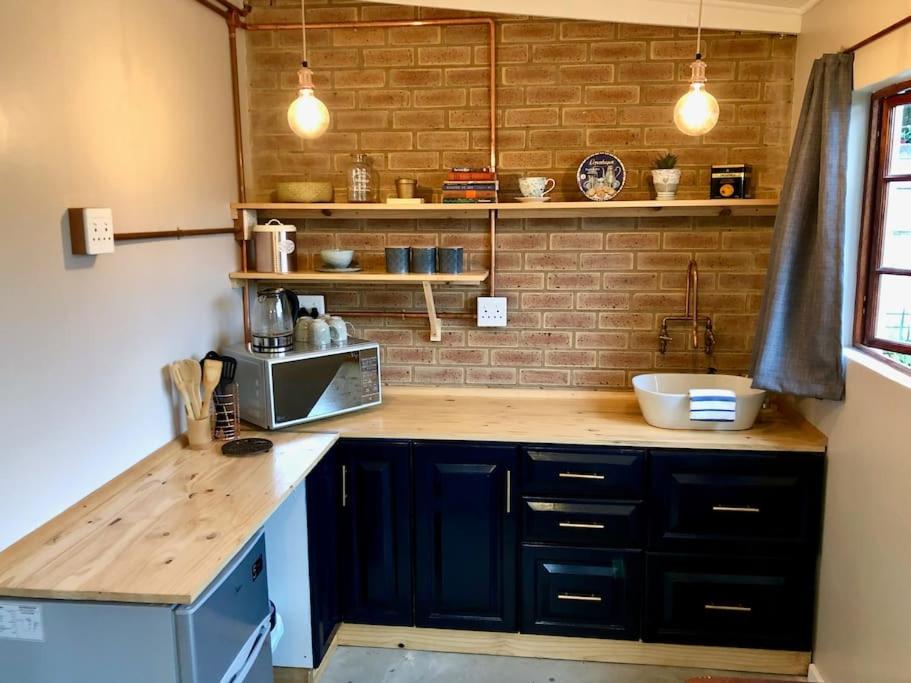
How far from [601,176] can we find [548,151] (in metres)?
0.23

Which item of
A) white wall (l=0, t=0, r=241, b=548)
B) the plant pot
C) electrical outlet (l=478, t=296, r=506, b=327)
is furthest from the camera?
electrical outlet (l=478, t=296, r=506, b=327)

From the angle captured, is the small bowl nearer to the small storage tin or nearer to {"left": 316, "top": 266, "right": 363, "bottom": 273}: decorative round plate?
{"left": 316, "top": 266, "right": 363, "bottom": 273}: decorative round plate

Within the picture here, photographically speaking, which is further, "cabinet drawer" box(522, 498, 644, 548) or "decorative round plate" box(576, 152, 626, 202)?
"decorative round plate" box(576, 152, 626, 202)

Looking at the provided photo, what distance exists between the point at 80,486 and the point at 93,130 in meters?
0.91

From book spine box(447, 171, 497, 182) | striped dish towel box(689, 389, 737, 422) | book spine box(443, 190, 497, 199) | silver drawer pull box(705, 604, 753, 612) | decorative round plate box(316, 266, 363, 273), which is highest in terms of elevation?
book spine box(447, 171, 497, 182)

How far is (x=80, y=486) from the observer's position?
6.16ft

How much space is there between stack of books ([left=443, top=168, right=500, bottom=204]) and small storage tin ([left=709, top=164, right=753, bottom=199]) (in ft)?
2.60

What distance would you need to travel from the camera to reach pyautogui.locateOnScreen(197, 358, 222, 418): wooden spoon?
2.30 m

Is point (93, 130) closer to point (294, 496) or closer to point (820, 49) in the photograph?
point (294, 496)

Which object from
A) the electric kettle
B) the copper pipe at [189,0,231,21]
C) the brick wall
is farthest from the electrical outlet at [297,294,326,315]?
the copper pipe at [189,0,231,21]

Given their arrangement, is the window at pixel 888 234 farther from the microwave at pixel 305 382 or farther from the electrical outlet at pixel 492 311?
the microwave at pixel 305 382

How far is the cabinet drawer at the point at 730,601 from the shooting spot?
2.41 m

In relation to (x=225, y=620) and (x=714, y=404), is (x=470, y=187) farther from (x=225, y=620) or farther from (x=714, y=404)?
(x=225, y=620)

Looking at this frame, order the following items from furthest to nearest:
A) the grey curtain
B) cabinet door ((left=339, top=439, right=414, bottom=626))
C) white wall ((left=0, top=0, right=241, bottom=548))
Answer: cabinet door ((left=339, top=439, right=414, bottom=626)), the grey curtain, white wall ((left=0, top=0, right=241, bottom=548))
